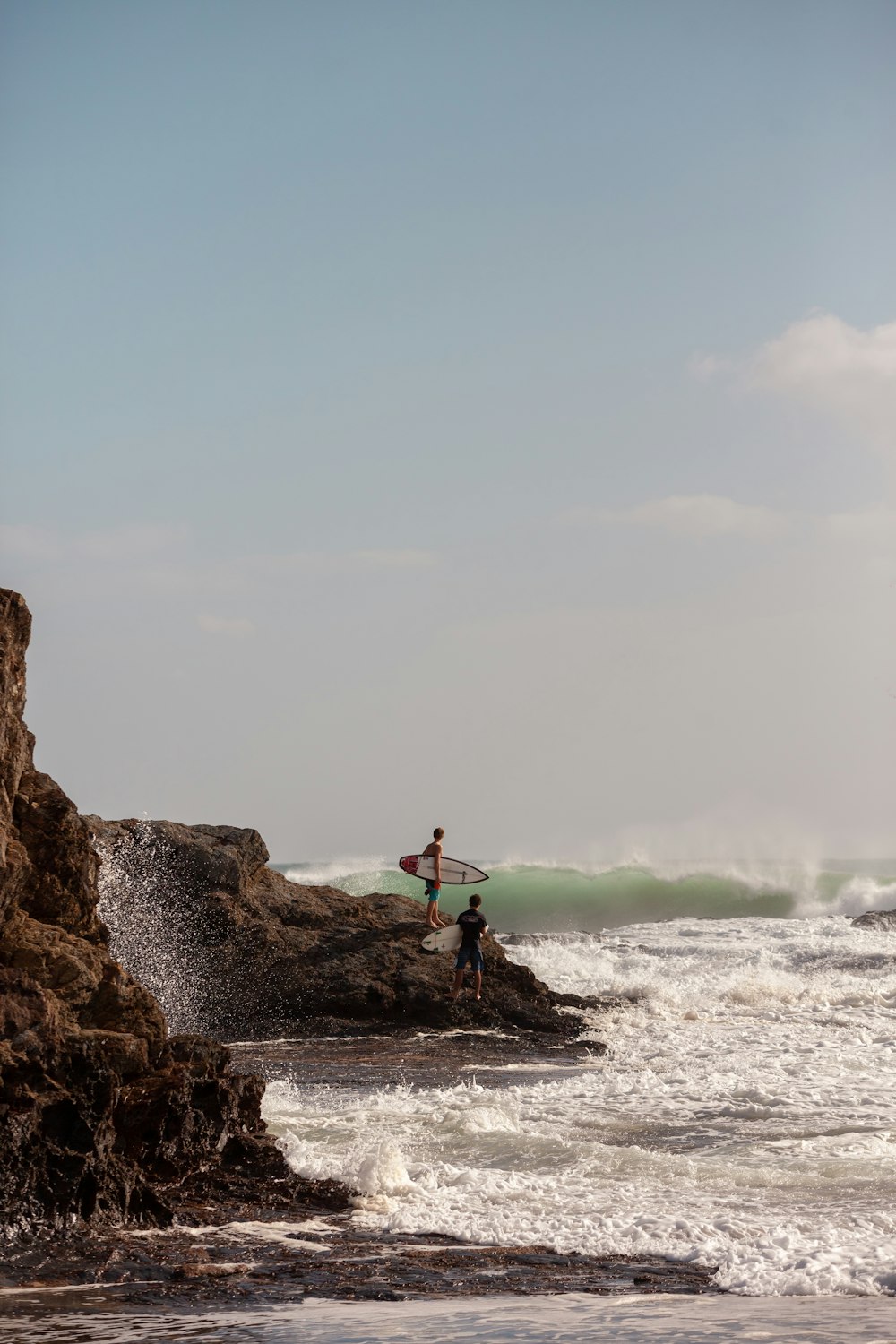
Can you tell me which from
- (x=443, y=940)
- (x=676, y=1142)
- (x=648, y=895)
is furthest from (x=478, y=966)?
(x=648, y=895)

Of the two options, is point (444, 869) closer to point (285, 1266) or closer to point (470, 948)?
point (470, 948)

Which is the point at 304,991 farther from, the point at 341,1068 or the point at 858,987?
the point at 858,987

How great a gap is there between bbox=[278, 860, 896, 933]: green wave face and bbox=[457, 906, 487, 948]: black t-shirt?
86.4ft

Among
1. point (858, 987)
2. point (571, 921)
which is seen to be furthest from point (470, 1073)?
point (571, 921)

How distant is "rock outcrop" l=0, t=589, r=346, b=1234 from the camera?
7.16m

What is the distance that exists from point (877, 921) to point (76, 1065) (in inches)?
1112

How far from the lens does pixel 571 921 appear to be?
4684 centimetres

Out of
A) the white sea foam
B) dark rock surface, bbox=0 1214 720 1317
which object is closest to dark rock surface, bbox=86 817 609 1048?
dark rock surface, bbox=0 1214 720 1317

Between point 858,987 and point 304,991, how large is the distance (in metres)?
10.2

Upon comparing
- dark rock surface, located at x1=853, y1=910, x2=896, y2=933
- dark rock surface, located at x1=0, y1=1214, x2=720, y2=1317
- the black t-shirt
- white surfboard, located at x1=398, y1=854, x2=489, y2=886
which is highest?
white surfboard, located at x1=398, y1=854, x2=489, y2=886

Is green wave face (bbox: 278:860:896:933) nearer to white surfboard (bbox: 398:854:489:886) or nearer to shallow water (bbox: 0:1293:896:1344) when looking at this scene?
white surfboard (bbox: 398:854:489:886)

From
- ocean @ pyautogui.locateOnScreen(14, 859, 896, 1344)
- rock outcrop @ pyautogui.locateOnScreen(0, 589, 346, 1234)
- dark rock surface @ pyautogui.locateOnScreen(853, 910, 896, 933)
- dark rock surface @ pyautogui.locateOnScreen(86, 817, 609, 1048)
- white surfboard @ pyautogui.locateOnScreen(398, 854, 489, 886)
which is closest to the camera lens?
ocean @ pyautogui.locateOnScreen(14, 859, 896, 1344)

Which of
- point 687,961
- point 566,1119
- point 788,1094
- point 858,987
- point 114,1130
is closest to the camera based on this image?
point 114,1130

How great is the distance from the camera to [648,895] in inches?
1994
